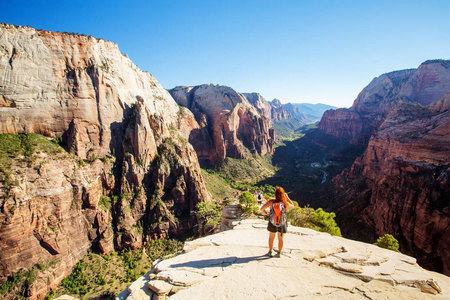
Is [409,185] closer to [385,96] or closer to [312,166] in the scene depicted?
[312,166]

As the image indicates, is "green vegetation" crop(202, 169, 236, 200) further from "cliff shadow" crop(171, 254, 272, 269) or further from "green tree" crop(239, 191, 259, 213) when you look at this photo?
"cliff shadow" crop(171, 254, 272, 269)

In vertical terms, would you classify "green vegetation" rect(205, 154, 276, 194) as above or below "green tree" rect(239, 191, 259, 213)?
below

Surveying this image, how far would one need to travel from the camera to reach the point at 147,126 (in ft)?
196

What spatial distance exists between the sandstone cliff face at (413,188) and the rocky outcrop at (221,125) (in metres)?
63.1

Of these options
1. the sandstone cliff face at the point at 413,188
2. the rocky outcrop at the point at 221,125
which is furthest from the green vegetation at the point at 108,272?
the rocky outcrop at the point at 221,125

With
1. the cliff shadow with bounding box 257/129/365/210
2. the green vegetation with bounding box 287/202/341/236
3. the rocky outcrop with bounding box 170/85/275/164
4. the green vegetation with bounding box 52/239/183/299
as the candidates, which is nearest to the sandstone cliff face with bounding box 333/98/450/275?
the cliff shadow with bounding box 257/129/365/210

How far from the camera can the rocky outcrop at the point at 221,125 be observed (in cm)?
10244

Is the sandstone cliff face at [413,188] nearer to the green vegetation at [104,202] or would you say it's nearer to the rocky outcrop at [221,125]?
the green vegetation at [104,202]

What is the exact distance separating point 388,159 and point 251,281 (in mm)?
60719

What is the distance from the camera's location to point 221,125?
10606 cm

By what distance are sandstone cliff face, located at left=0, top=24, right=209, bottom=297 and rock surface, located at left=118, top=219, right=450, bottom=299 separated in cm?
4204

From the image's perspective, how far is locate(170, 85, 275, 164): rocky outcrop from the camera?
336 ft

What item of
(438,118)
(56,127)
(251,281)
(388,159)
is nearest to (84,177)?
(56,127)

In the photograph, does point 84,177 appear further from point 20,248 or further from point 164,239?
point 164,239
